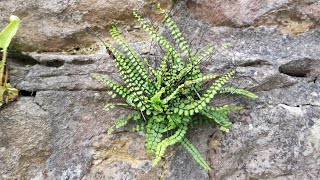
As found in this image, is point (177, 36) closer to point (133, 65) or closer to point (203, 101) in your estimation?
point (133, 65)

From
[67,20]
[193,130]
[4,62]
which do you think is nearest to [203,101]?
[193,130]

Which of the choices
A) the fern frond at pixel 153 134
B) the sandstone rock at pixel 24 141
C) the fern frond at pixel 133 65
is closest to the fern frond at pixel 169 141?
the fern frond at pixel 153 134

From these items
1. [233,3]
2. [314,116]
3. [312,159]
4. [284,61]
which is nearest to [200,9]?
[233,3]

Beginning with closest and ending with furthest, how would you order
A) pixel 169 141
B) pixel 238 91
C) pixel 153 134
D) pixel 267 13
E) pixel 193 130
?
pixel 169 141, pixel 153 134, pixel 238 91, pixel 193 130, pixel 267 13

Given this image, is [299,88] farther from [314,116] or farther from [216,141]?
[216,141]

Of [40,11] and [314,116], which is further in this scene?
[40,11]

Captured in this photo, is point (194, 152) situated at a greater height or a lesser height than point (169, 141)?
lesser

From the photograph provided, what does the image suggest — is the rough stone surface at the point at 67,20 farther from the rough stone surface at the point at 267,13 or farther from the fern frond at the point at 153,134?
the fern frond at the point at 153,134
